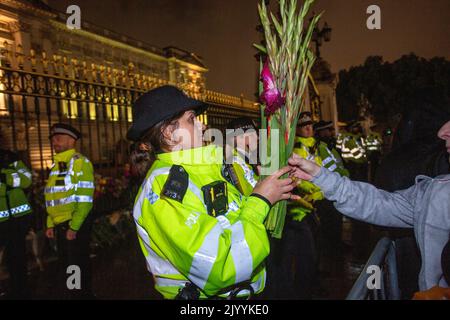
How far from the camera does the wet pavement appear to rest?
4.48 meters

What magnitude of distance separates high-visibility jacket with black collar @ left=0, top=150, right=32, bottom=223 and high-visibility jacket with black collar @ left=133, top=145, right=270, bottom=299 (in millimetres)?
3212

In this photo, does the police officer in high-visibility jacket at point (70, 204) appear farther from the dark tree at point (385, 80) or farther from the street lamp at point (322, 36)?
the dark tree at point (385, 80)

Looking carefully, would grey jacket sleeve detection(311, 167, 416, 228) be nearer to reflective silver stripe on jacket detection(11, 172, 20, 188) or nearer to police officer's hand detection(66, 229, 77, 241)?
police officer's hand detection(66, 229, 77, 241)

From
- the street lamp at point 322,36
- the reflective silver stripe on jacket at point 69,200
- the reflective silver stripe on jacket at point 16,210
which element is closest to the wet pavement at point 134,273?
the reflective silver stripe on jacket at point 16,210

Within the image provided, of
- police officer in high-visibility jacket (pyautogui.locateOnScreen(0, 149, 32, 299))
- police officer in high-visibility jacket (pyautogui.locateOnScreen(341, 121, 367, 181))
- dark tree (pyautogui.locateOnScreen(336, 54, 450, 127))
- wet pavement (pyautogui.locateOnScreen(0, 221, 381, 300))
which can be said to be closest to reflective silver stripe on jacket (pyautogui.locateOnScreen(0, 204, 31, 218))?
police officer in high-visibility jacket (pyautogui.locateOnScreen(0, 149, 32, 299))

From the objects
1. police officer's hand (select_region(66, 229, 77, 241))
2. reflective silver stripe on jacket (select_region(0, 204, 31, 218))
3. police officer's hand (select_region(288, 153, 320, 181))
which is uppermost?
police officer's hand (select_region(288, 153, 320, 181))

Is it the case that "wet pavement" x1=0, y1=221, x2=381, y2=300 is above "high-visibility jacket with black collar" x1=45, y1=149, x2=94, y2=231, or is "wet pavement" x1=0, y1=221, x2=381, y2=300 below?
below

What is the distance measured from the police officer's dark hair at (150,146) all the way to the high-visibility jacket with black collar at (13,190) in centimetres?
289

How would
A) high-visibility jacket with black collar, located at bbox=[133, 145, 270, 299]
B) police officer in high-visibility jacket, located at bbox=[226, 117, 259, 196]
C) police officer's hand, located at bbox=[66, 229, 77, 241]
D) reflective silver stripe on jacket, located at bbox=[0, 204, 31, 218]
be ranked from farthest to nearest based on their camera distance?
reflective silver stripe on jacket, located at bbox=[0, 204, 31, 218] → police officer's hand, located at bbox=[66, 229, 77, 241] → police officer in high-visibility jacket, located at bbox=[226, 117, 259, 196] → high-visibility jacket with black collar, located at bbox=[133, 145, 270, 299]

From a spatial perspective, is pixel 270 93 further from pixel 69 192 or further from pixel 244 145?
pixel 69 192

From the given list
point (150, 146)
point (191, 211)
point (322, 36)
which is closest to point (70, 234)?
point (150, 146)

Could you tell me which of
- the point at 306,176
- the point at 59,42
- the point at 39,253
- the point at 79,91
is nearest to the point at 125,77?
the point at 79,91
